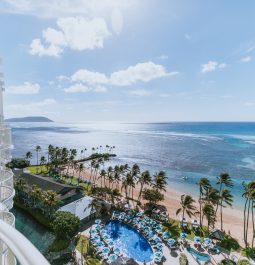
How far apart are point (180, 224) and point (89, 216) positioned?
52.6 feet

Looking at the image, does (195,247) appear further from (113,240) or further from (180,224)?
(113,240)

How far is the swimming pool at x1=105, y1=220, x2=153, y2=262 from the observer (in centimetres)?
3203

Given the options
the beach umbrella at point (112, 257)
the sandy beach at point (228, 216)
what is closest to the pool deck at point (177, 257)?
the beach umbrella at point (112, 257)

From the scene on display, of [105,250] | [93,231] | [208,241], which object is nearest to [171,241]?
[208,241]

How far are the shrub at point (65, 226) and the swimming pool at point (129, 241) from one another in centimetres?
645

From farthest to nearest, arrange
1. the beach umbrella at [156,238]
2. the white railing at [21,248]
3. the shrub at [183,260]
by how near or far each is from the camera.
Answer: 1. the beach umbrella at [156,238]
2. the shrub at [183,260]
3. the white railing at [21,248]

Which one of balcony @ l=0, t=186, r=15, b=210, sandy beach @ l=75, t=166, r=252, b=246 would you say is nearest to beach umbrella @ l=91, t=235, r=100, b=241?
sandy beach @ l=75, t=166, r=252, b=246

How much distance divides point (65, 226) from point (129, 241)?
1015cm

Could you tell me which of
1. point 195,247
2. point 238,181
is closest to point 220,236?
point 195,247

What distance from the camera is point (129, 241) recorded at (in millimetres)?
35688

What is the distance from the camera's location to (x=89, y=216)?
4072 centimetres

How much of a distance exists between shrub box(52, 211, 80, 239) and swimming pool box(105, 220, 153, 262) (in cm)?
645

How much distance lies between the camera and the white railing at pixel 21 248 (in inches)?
116

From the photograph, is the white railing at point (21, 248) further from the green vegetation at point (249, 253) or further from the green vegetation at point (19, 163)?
the green vegetation at point (19, 163)
